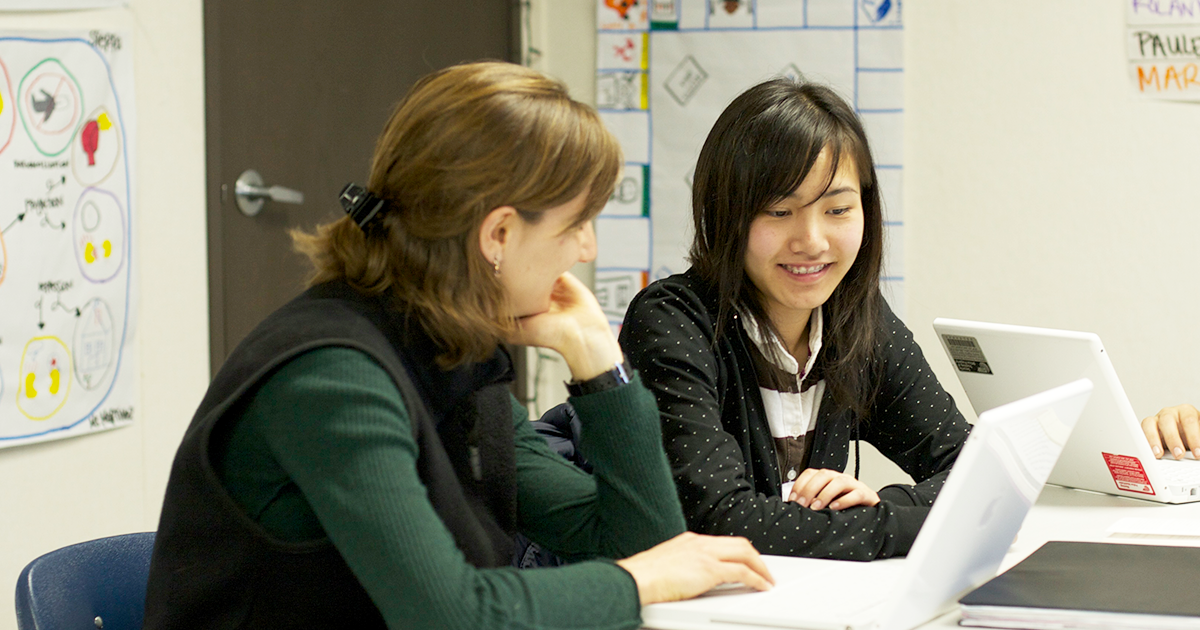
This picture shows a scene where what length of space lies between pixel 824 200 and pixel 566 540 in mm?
598

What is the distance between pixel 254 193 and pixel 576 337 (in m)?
1.28

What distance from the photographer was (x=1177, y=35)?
109 inches

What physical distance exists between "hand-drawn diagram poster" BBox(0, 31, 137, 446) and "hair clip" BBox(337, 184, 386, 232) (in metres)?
0.97

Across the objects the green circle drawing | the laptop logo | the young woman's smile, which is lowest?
the laptop logo

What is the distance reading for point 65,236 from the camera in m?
1.85

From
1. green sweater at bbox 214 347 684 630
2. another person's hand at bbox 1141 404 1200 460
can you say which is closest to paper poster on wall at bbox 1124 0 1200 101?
another person's hand at bbox 1141 404 1200 460

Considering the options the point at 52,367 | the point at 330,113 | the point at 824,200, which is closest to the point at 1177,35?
→ the point at 824,200

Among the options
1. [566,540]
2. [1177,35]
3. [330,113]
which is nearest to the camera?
[566,540]

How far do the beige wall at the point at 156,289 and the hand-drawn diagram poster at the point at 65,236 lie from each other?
0.03m

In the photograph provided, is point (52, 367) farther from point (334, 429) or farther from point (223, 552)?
point (334, 429)

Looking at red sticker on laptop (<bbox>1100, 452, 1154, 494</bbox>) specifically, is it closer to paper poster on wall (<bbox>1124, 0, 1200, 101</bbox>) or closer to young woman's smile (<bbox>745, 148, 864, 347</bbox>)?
young woman's smile (<bbox>745, 148, 864, 347</bbox>)

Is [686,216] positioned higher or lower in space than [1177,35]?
lower

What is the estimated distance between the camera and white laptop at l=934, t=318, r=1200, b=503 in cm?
141

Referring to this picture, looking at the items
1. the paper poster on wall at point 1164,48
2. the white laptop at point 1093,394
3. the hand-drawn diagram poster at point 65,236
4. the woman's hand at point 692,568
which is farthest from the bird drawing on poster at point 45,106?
the paper poster on wall at point 1164,48
